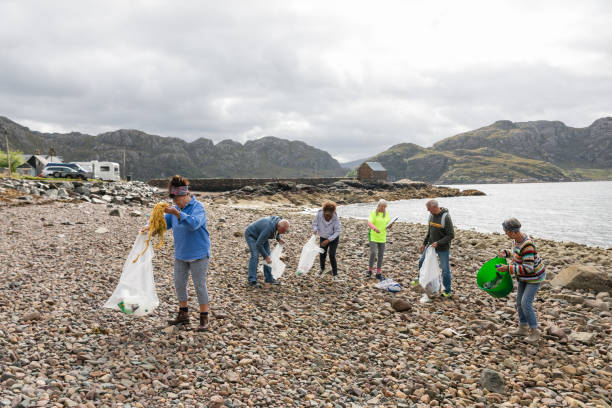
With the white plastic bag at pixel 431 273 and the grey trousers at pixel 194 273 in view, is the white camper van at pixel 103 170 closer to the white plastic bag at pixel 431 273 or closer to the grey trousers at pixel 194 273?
the grey trousers at pixel 194 273

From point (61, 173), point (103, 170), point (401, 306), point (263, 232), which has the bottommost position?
point (401, 306)

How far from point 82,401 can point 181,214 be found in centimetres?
256

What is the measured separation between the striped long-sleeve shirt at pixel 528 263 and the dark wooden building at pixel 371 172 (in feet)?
304

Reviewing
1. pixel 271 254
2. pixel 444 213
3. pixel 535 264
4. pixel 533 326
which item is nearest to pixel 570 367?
pixel 533 326

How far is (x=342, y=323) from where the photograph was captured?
705 centimetres

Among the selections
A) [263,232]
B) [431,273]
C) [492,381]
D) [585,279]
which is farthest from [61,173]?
[585,279]

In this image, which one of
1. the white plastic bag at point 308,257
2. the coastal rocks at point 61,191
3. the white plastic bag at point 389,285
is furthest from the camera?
the coastal rocks at point 61,191

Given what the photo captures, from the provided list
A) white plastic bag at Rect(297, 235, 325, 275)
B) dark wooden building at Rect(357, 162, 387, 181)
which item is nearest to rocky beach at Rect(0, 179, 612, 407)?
white plastic bag at Rect(297, 235, 325, 275)

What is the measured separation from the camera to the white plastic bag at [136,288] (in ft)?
18.0

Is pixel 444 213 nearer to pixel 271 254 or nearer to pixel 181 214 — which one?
pixel 271 254

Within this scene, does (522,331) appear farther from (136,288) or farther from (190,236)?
(136,288)

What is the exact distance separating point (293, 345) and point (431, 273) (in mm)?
4065

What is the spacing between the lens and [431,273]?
8211 mm

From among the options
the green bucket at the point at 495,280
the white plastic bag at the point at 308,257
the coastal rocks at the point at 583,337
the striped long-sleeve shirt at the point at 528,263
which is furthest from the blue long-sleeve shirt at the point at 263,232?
the coastal rocks at the point at 583,337
